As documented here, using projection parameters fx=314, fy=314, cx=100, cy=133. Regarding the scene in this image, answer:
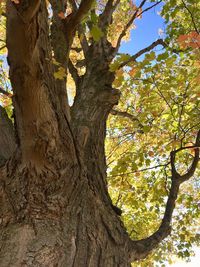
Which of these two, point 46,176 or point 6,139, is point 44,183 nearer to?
point 46,176

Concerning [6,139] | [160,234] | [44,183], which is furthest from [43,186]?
[160,234]

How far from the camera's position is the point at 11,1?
7.25ft

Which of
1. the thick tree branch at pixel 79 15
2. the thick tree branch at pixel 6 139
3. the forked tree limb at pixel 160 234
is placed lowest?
the forked tree limb at pixel 160 234

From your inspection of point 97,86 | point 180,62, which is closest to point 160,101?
point 180,62

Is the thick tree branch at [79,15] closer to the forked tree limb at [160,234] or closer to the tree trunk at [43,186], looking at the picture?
the tree trunk at [43,186]

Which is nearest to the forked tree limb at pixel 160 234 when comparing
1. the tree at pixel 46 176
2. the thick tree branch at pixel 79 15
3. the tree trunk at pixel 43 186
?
the tree at pixel 46 176

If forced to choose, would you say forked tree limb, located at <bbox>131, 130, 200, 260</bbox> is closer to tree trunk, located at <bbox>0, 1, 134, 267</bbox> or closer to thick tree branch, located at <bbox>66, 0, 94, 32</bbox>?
tree trunk, located at <bbox>0, 1, 134, 267</bbox>

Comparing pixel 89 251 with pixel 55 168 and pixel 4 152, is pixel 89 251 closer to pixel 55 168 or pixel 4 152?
pixel 55 168

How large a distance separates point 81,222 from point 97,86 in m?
1.97

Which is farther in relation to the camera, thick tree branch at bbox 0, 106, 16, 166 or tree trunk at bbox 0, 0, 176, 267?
thick tree branch at bbox 0, 106, 16, 166

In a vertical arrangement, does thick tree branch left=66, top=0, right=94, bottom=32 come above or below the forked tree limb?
above

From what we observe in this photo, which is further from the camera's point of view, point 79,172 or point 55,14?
point 55,14

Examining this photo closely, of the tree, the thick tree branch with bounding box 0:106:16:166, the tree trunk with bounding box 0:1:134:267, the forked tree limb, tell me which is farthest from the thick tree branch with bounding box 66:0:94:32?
the forked tree limb

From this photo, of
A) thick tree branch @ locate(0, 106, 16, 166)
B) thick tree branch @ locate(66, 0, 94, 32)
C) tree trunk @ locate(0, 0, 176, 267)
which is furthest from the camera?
thick tree branch @ locate(0, 106, 16, 166)
